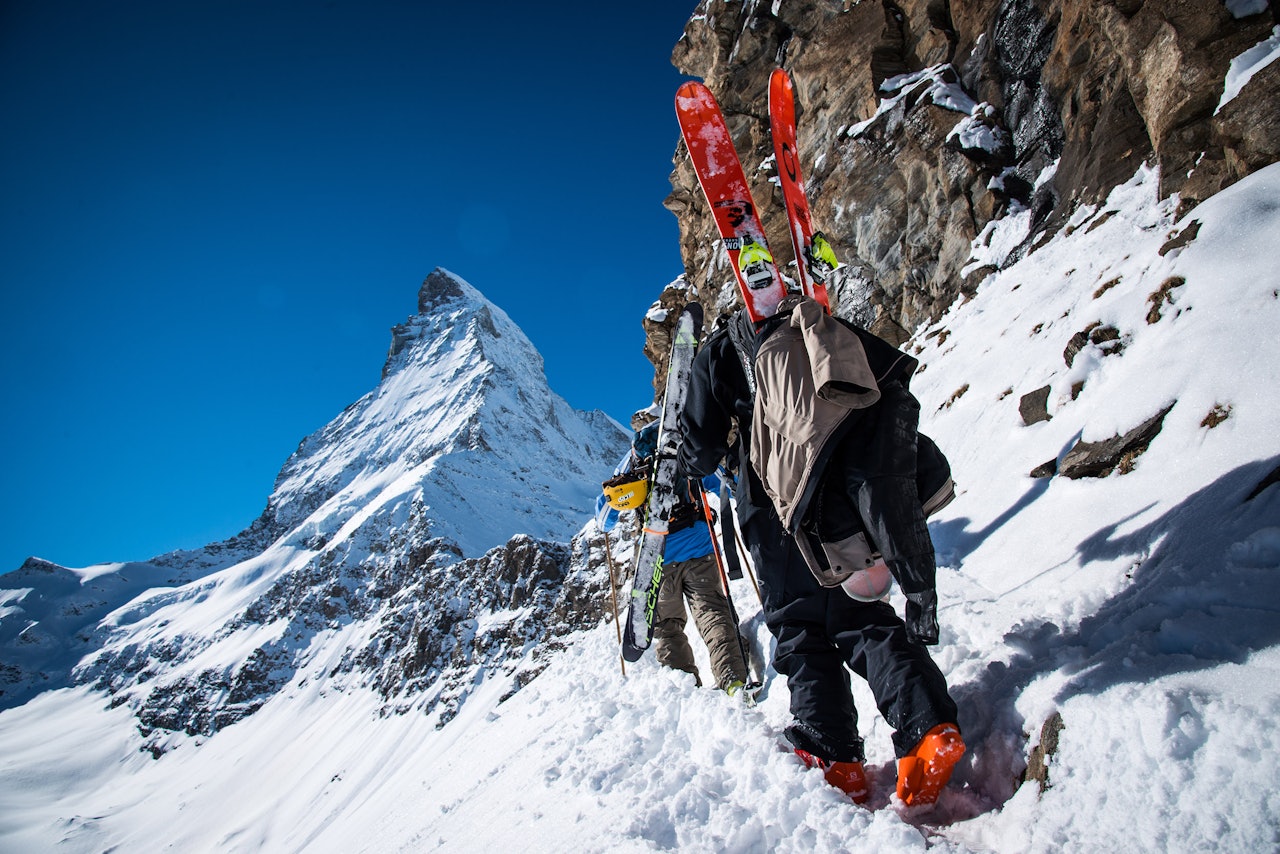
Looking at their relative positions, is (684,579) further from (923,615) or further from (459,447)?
(459,447)

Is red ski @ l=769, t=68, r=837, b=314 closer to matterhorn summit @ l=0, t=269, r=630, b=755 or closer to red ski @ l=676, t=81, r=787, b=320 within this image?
red ski @ l=676, t=81, r=787, b=320

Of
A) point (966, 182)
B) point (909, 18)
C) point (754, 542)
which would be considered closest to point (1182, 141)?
point (966, 182)

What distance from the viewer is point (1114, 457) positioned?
3.46 meters

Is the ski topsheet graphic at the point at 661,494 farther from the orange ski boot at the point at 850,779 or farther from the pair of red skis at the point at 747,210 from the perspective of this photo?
the orange ski boot at the point at 850,779

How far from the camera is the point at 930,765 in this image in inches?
74.3

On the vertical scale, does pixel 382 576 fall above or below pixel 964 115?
above

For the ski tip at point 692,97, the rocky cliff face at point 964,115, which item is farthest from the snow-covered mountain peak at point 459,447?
the ski tip at point 692,97

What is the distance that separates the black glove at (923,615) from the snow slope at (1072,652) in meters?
0.36

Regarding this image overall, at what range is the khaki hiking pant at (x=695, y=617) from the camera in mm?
4293

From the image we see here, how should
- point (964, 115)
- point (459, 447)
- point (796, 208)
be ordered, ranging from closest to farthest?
point (796, 208), point (964, 115), point (459, 447)

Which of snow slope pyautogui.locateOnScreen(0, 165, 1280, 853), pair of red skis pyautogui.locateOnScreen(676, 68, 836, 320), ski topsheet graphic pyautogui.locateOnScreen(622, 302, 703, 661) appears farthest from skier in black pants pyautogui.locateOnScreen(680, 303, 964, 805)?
ski topsheet graphic pyautogui.locateOnScreen(622, 302, 703, 661)

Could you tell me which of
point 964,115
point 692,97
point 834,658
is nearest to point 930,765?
point 834,658

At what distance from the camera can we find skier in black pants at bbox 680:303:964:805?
1.97 m

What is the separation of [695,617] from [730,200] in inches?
139
